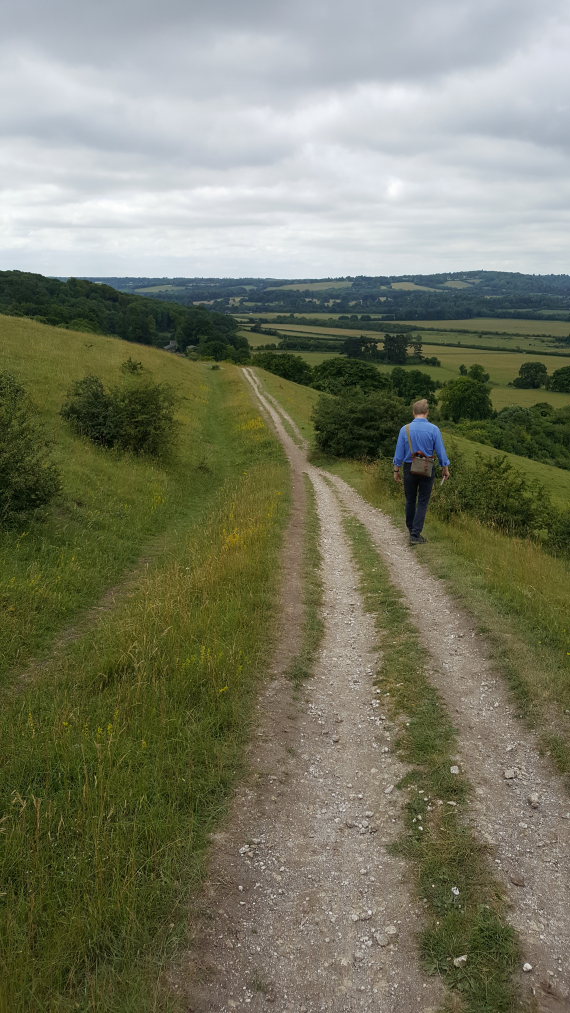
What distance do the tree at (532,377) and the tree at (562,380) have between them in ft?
9.89

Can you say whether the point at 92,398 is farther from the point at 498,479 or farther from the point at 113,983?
the point at 113,983

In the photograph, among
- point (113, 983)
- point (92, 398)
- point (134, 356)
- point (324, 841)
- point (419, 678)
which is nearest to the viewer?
point (113, 983)

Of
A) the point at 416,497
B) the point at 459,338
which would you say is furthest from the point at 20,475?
the point at 459,338

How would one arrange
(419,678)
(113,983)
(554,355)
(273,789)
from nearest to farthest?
1. (113,983)
2. (273,789)
3. (419,678)
4. (554,355)

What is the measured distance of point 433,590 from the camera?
882cm

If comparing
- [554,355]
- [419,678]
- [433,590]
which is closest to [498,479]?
[433,590]

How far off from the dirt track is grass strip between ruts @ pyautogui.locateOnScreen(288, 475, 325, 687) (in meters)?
0.17

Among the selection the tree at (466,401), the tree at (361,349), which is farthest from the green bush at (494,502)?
the tree at (361,349)

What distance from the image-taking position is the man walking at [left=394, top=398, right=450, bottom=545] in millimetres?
10719

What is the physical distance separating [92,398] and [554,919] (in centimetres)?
1917

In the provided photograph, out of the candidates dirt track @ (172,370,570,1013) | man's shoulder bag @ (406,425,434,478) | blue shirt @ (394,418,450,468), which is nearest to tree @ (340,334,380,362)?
blue shirt @ (394,418,450,468)

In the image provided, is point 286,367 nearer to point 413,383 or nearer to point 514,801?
point 413,383

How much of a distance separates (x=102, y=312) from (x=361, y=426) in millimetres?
97067

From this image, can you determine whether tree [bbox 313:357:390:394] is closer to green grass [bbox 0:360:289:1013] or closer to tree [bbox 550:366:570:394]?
tree [bbox 550:366:570:394]
